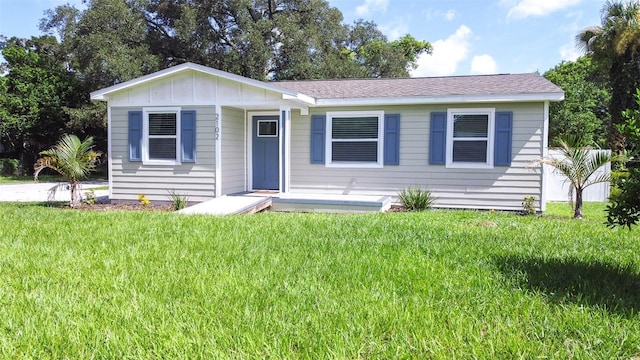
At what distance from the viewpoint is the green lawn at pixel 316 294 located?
8.94 ft

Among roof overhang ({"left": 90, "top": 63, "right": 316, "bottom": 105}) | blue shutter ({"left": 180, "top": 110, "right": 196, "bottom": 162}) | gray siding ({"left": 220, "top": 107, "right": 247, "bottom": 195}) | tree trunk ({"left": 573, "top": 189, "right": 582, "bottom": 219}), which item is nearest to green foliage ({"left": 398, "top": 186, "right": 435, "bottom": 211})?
tree trunk ({"left": 573, "top": 189, "right": 582, "bottom": 219})

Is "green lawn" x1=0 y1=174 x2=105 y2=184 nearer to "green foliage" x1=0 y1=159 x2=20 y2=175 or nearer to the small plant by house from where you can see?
"green foliage" x1=0 y1=159 x2=20 y2=175

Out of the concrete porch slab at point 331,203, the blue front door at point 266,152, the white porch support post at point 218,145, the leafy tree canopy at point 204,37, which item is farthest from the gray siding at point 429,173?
the leafy tree canopy at point 204,37

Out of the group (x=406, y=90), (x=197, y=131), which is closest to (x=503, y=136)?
(x=406, y=90)

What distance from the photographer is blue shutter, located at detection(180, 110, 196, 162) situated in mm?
10320

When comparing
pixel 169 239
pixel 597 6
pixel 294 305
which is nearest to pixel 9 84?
pixel 169 239

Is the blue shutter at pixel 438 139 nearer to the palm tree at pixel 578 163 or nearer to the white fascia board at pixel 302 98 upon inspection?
the palm tree at pixel 578 163

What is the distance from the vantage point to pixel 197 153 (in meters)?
10.4

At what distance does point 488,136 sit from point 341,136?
328 centimetres

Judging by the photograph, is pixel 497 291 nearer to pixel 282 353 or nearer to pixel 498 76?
pixel 282 353

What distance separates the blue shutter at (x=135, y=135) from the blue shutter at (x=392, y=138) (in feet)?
19.1

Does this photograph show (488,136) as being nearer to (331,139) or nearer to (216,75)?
(331,139)

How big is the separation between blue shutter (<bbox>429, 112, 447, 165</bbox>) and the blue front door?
3.89m

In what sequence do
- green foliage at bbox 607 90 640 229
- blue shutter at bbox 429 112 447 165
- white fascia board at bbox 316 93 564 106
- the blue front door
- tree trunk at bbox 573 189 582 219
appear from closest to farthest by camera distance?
green foliage at bbox 607 90 640 229 < tree trunk at bbox 573 189 582 219 < white fascia board at bbox 316 93 564 106 < blue shutter at bbox 429 112 447 165 < the blue front door
